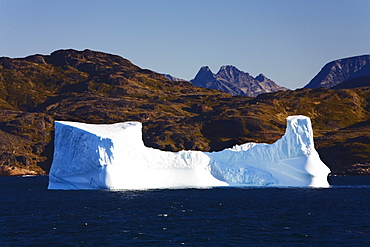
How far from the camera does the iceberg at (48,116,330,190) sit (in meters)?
63.6

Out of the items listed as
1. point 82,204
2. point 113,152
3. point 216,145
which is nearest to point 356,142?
point 216,145

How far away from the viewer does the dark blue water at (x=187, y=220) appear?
32719 mm

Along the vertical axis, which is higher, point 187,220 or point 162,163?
point 162,163

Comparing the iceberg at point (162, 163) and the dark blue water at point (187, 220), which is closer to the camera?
the dark blue water at point (187, 220)

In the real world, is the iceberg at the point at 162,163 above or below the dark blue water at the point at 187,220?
above

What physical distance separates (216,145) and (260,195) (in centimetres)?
11170

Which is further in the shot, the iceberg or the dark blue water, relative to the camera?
the iceberg

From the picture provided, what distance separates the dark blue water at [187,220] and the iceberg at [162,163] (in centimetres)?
395

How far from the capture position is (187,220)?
41.2 metres

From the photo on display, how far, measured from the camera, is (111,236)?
3403 centimetres

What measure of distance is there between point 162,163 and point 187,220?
2753 cm

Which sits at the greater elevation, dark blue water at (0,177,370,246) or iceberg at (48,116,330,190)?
iceberg at (48,116,330,190)

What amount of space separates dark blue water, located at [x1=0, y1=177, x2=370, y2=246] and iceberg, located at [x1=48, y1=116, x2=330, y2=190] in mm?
3946

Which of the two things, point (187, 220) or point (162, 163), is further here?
point (162, 163)
